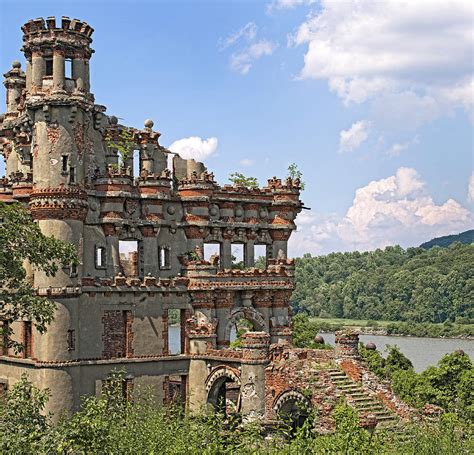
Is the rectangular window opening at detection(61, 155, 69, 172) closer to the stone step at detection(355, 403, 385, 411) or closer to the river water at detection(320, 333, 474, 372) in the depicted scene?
the stone step at detection(355, 403, 385, 411)

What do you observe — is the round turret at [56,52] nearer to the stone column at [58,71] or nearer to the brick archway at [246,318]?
the stone column at [58,71]

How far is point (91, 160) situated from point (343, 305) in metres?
107

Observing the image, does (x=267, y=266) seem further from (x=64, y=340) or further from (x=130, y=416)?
(x=130, y=416)

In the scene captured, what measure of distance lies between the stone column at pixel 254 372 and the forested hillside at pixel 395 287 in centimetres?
9119

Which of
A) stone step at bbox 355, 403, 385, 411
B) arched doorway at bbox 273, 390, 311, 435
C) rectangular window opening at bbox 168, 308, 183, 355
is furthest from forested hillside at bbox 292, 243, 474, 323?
stone step at bbox 355, 403, 385, 411

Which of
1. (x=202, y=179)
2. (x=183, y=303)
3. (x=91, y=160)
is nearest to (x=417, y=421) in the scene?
(x=183, y=303)

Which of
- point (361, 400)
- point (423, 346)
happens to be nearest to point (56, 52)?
point (361, 400)

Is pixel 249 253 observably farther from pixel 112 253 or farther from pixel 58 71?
pixel 58 71

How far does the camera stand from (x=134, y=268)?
42656mm

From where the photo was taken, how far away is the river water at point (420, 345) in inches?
3563

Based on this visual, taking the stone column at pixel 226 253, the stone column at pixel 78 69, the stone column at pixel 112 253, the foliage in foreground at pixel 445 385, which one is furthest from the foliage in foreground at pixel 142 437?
the foliage in foreground at pixel 445 385

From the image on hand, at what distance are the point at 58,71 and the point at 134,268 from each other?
9.98 m

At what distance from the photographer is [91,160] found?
4091 centimetres

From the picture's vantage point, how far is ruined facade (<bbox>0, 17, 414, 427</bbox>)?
38.1 metres
